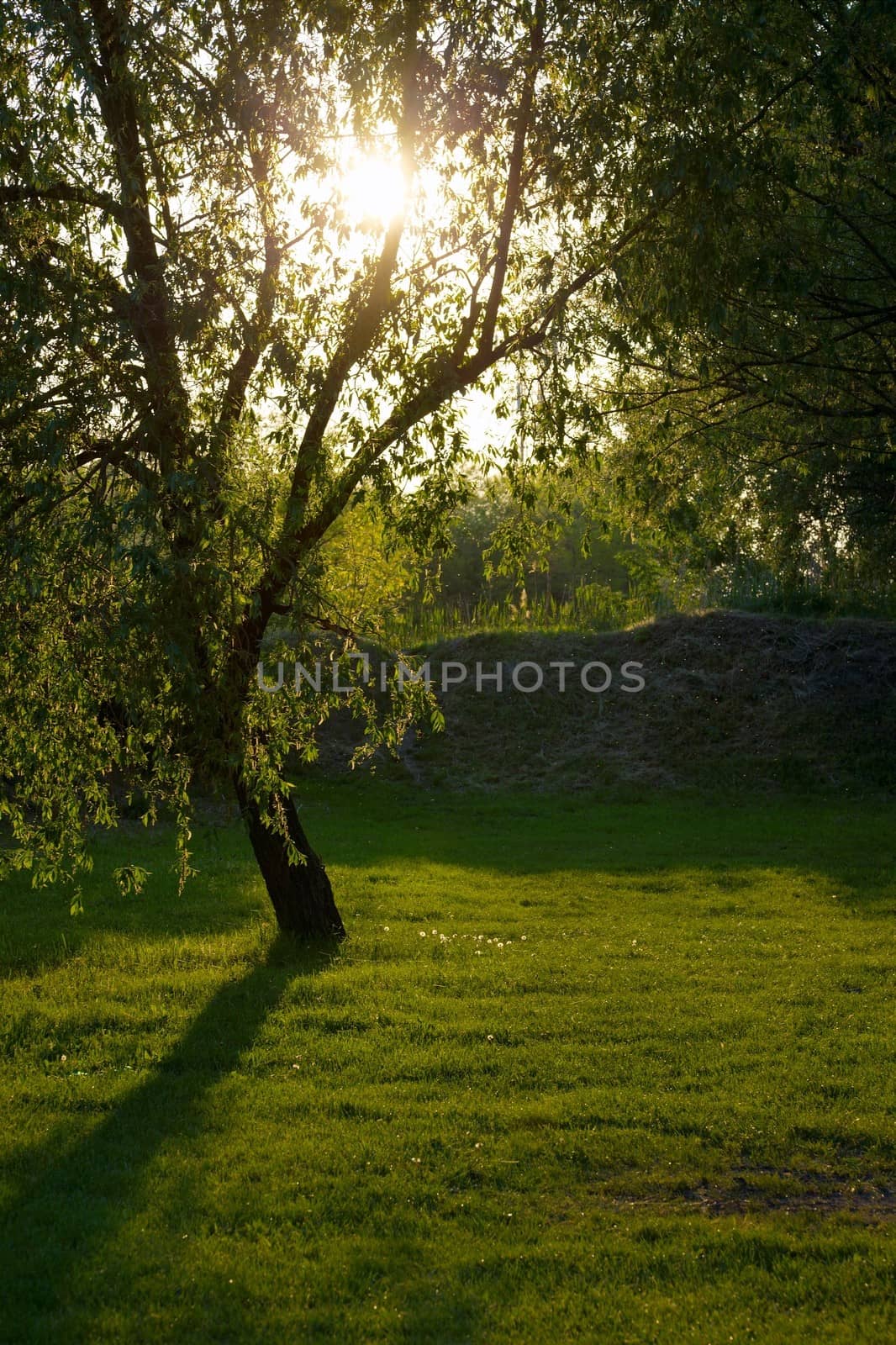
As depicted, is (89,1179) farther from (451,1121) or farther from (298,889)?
(298,889)

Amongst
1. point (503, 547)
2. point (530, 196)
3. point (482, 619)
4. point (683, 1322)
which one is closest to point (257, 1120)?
point (683, 1322)

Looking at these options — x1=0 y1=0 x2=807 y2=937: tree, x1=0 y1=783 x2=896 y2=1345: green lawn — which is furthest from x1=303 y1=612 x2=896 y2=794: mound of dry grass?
x1=0 y1=0 x2=807 y2=937: tree

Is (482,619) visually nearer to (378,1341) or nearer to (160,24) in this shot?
(160,24)

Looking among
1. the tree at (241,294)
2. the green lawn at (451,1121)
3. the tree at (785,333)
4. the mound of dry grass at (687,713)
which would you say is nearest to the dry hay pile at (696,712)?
the mound of dry grass at (687,713)

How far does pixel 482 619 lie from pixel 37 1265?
2535 cm

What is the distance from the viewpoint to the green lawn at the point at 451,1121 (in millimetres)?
5375

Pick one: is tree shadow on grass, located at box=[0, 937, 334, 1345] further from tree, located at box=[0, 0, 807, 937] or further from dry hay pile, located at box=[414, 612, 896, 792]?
dry hay pile, located at box=[414, 612, 896, 792]

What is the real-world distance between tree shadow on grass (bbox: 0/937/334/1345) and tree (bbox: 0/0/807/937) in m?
1.72

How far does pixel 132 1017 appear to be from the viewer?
31.4ft

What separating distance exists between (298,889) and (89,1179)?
5.09 metres

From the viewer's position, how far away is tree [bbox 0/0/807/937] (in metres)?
7.50

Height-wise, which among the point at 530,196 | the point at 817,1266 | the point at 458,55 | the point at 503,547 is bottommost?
the point at 817,1266

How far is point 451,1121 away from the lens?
748 centimetres

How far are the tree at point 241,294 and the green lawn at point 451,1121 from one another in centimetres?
155
